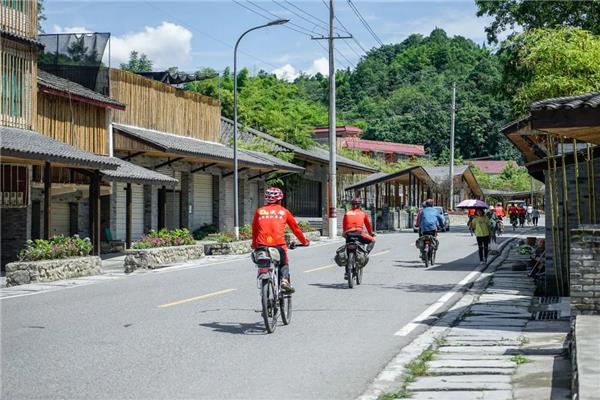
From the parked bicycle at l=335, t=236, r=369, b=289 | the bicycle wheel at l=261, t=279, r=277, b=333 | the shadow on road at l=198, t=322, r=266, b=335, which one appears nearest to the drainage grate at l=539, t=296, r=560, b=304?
the parked bicycle at l=335, t=236, r=369, b=289

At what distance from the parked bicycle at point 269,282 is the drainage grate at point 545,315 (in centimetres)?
383

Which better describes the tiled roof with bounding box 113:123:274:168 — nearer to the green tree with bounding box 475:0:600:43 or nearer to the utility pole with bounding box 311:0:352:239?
the utility pole with bounding box 311:0:352:239

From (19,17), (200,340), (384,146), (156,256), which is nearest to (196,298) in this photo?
(200,340)

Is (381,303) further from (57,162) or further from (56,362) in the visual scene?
(57,162)

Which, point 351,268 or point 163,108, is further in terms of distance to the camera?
point 163,108

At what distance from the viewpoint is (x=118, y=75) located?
108ft

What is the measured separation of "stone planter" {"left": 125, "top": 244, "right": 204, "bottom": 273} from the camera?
939 inches

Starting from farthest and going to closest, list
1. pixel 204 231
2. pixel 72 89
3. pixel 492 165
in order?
pixel 492 165, pixel 204 231, pixel 72 89

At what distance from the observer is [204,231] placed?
40.1 m

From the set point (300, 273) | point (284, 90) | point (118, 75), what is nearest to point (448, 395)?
point (300, 273)

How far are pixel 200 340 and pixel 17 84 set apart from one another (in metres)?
16.5

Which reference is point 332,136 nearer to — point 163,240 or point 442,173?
point 163,240

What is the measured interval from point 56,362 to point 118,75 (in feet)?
82.7

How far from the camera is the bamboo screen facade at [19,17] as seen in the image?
24.2 meters
